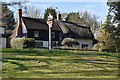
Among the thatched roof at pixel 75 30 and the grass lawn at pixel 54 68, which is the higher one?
the thatched roof at pixel 75 30

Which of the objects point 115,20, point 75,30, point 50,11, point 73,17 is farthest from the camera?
point 73,17

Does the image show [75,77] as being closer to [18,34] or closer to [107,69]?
[107,69]

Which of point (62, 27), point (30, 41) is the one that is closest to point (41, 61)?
point (30, 41)

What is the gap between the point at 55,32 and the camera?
46875mm

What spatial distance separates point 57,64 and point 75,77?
2.65m

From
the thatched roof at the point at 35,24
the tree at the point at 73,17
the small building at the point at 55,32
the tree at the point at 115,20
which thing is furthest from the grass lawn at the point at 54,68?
the tree at the point at 73,17

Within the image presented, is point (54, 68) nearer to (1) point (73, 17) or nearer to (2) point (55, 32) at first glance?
(2) point (55, 32)

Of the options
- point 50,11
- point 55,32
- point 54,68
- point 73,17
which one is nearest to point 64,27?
point 55,32

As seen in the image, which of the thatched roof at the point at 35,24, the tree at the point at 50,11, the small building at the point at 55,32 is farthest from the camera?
the tree at the point at 50,11

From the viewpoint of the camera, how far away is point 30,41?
2811cm

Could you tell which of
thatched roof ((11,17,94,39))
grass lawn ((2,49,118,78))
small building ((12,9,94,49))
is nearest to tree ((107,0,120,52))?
grass lawn ((2,49,118,78))

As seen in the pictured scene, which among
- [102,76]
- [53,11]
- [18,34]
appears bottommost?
[102,76]

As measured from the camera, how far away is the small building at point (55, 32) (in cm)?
4347

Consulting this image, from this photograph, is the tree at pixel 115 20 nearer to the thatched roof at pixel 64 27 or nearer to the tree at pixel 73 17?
the thatched roof at pixel 64 27
